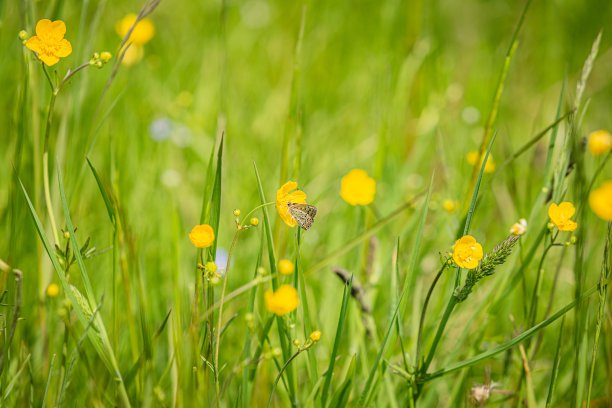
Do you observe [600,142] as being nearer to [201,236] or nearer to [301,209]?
[301,209]

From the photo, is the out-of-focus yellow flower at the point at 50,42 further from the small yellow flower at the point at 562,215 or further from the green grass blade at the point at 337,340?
the small yellow flower at the point at 562,215

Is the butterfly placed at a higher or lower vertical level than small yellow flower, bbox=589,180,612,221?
lower

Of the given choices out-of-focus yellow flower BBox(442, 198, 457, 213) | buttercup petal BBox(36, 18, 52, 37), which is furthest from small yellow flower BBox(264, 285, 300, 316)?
out-of-focus yellow flower BBox(442, 198, 457, 213)

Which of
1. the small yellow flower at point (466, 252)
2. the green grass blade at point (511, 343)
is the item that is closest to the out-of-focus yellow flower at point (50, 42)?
the small yellow flower at point (466, 252)

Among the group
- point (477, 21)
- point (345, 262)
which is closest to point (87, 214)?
point (345, 262)

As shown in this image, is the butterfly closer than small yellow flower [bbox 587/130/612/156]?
Yes

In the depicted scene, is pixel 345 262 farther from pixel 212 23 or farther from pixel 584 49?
pixel 584 49

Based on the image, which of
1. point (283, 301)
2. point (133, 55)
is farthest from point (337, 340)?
point (133, 55)

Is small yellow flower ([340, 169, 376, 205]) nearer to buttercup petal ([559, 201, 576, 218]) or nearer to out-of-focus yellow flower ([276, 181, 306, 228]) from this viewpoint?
out-of-focus yellow flower ([276, 181, 306, 228])
